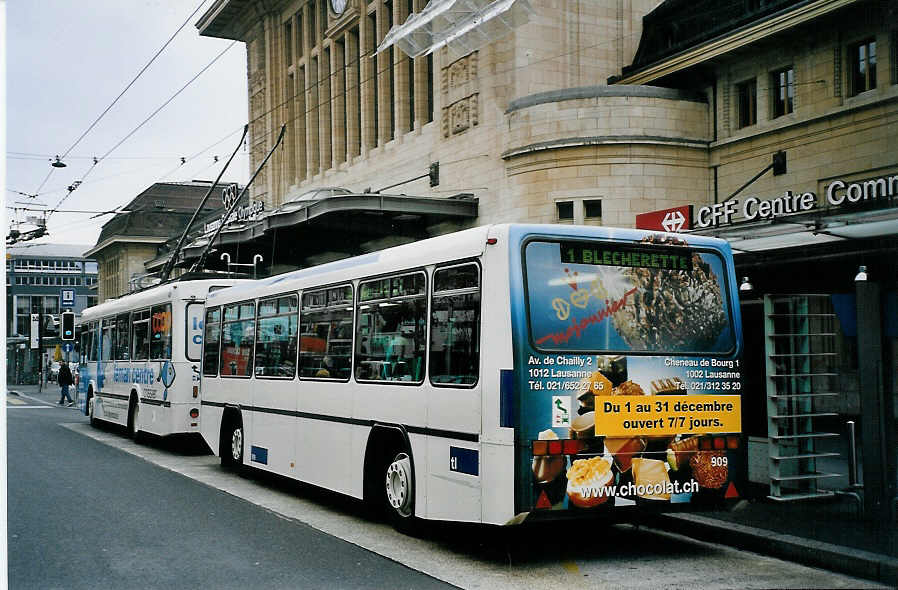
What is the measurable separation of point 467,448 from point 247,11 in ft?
90.9

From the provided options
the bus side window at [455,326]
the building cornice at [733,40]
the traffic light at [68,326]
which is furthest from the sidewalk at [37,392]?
the bus side window at [455,326]

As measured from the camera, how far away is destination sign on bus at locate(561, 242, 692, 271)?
333 inches

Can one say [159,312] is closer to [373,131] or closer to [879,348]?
[879,348]

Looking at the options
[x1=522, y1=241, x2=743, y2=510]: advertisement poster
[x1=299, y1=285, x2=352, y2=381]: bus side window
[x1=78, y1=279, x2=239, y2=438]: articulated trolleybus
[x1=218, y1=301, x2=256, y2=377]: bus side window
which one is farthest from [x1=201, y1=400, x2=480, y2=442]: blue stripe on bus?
[x1=78, y1=279, x2=239, y2=438]: articulated trolleybus

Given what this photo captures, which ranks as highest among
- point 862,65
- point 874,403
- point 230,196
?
point 230,196

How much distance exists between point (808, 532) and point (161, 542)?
5.69m

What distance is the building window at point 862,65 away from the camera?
20.7m

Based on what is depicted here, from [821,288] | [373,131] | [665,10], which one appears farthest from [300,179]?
[821,288]

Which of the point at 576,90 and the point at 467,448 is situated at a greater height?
the point at 576,90

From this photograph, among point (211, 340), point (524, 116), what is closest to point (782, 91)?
point (524, 116)

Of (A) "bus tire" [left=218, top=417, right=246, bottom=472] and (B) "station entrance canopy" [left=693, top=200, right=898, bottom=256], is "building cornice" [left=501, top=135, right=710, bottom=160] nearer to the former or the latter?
(A) "bus tire" [left=218, top=417, right=246, bottom=472]

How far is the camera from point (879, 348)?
964cm

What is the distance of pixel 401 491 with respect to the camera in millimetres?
9750

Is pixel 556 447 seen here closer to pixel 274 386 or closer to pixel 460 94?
pixel 274 386
